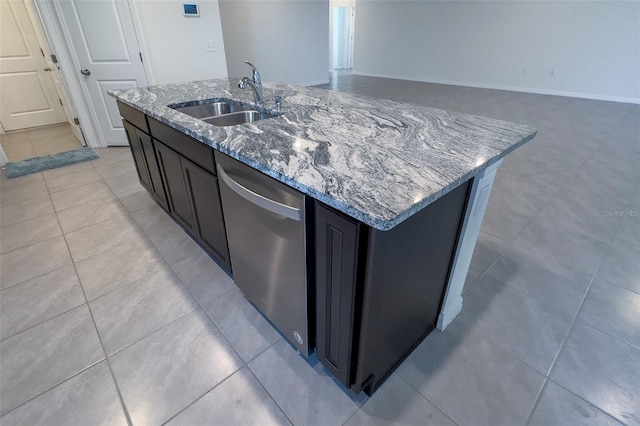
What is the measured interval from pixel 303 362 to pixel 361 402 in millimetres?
298

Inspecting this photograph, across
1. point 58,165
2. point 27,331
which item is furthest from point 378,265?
point 58,165

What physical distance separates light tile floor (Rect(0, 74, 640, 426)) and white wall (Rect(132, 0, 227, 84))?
2035 millimetres

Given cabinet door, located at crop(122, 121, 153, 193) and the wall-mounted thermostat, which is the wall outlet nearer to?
the wall-mounted thermostat

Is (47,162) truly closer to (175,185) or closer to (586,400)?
(175,185)

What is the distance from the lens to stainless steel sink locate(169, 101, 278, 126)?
197cm

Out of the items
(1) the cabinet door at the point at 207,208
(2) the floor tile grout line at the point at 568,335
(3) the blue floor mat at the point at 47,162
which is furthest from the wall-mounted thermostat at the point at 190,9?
(2) the floor tile grout line at the point at 568,335

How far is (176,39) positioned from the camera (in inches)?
150

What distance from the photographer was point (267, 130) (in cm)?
137

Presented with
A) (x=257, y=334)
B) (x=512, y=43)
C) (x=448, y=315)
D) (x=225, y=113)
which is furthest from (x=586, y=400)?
(x=512, y=43)

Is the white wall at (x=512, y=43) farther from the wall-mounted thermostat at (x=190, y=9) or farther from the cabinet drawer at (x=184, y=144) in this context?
the cabinet drawer at (x=184, y=144)

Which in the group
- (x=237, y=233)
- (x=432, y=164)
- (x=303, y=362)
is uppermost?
(x=432, y=164)

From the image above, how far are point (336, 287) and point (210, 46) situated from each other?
166 inches

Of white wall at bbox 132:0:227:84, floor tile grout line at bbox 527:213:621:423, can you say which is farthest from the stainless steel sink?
white wall at bbox 132:0:227:84

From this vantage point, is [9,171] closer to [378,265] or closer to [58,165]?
[58,165]
